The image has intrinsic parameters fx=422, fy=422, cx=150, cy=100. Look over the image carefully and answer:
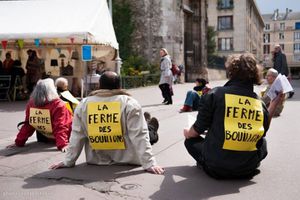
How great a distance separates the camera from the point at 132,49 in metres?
28.9

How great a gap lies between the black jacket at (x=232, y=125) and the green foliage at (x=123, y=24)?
2401cm

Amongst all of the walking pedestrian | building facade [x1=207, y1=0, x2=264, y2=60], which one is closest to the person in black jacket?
the walking pedestrian

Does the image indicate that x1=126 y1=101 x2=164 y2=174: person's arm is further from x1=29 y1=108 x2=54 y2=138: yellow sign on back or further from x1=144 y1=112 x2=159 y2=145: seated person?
x1=29 y1=108 x2=54 y2=138: yellow sign on back

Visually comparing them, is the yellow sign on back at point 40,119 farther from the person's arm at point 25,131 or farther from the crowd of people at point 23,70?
the crowd of people at point 23,70

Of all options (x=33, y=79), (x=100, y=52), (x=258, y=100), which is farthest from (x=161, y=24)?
(x=258, y=100)

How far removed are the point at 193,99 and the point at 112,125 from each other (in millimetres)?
6638

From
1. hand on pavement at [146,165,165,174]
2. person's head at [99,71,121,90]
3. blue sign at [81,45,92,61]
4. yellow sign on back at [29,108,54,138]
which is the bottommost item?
hand on pavement at [146,165,165,174]

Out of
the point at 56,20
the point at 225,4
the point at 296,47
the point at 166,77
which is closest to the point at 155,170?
the point at 166,77

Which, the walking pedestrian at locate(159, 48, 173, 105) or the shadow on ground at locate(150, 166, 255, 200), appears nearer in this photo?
the shadow on ground at locate(150, 166, 255, 200)

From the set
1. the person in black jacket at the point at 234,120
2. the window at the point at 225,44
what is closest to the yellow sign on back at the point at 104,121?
the person in black jacket at the point at 234,120

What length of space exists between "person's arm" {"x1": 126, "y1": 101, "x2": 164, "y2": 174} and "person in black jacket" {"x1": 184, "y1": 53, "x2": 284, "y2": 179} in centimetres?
72

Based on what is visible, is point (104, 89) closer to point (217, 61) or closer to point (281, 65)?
point (281, 65)

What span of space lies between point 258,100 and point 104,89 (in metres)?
1.85

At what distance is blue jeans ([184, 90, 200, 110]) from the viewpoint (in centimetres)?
1148
